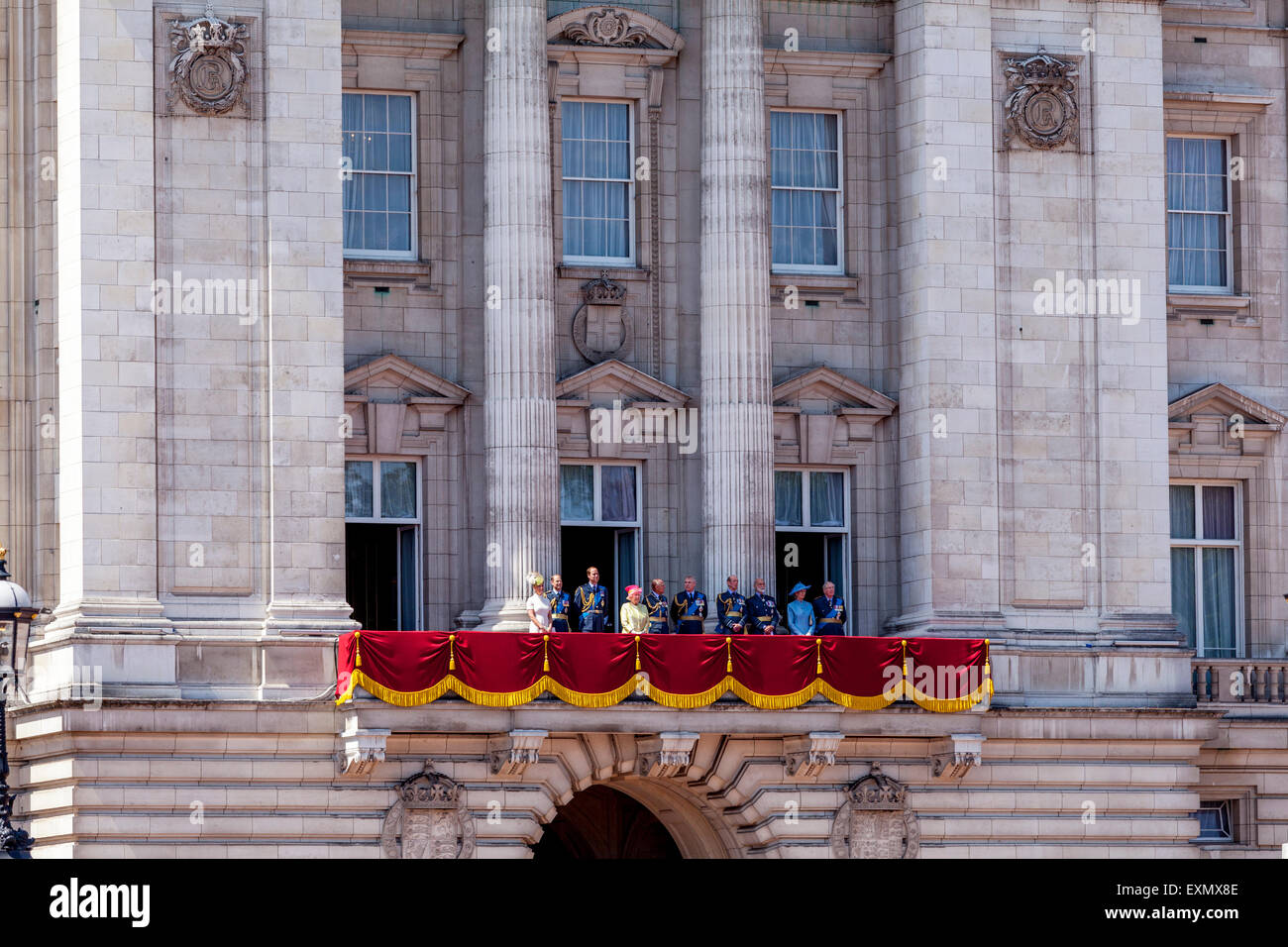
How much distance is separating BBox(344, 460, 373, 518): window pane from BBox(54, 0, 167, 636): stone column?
414cm

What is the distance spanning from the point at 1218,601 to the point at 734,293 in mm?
10620

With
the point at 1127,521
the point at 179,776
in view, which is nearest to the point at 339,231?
the point at 179,776


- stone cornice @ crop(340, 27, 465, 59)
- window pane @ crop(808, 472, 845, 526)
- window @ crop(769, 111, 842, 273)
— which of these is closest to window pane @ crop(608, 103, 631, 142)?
window @ crop(769, 111, 842, 273)

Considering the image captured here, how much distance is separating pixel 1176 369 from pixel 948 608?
7.16 meters

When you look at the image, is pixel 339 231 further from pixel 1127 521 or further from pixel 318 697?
pixel 1127 521

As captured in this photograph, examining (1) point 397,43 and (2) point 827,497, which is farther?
(2) point 827,497

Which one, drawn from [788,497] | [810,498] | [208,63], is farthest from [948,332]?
[208,63]

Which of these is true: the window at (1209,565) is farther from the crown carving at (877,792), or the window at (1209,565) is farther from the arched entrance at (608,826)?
the arched entrance at (608,826)

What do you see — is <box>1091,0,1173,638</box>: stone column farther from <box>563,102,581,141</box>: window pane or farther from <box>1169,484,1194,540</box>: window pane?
<box>563,102,581,141</box>: window pane

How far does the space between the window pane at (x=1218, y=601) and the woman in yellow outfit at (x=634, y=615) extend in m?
11.5

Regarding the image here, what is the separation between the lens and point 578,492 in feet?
174

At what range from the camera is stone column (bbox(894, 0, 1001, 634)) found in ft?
172

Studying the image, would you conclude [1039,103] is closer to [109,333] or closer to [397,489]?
[397,489]

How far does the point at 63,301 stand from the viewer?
162 feet
